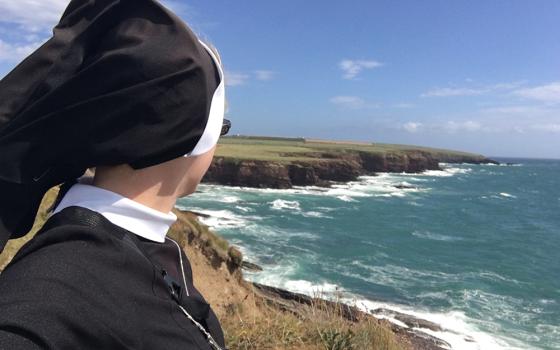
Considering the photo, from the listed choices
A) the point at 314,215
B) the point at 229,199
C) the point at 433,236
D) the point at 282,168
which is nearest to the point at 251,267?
the point at 433,236

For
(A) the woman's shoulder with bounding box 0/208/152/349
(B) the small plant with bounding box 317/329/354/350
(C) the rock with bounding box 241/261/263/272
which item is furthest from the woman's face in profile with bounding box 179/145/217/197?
(C) the rock with bounding box 241/261/263/272

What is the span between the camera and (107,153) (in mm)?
1193

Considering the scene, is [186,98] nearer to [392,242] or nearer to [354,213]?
[392,242]

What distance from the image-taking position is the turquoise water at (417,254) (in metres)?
19.7

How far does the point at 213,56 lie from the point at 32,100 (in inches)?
20.3

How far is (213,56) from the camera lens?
1422mm

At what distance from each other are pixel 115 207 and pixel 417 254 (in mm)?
31848

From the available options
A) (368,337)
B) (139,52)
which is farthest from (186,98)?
(368,337)

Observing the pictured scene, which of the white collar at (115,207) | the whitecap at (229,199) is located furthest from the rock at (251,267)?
the whitecap at (229,199)

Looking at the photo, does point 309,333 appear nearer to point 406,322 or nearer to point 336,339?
point 336,339

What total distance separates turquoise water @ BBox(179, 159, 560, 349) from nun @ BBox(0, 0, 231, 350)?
6195 millimetres

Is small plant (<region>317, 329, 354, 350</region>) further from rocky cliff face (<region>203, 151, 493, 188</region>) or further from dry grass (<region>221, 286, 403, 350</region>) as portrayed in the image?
rocky cliff face (<region>203, 151, 493, 188</region>)

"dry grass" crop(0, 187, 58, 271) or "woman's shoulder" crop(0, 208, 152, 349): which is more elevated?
"woman's shoulder" crop(0, 208, 152, 349)

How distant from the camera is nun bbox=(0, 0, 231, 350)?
1058 mm
